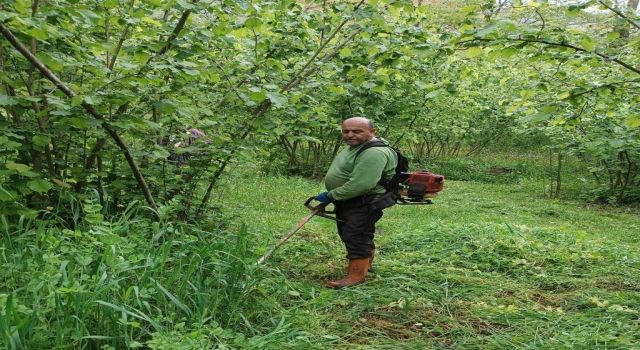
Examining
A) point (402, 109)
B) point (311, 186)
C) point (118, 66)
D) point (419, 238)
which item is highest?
point (118, 66)

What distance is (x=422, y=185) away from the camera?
16.0 feet

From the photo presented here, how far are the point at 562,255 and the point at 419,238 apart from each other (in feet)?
5.01

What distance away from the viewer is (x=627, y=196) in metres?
12.2

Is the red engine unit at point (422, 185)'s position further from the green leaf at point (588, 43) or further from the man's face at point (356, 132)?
the green leaf at point (588, 43)

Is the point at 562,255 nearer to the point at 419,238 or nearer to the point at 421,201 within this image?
the point at 419,238

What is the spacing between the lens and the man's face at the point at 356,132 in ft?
16.0

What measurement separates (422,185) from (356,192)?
0.58 m


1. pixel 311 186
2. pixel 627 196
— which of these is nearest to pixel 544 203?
pixel 627 196

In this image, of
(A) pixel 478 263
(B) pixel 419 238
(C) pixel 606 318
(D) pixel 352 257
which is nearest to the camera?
(C) pixel 606 318

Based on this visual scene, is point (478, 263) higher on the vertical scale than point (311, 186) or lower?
higher

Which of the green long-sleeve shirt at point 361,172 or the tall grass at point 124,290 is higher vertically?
the green long-sleeve shirt at point 361,172

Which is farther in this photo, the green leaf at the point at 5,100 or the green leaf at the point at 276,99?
the green leaf at the point at 276,99

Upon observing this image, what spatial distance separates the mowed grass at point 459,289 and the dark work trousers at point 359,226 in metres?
0.30

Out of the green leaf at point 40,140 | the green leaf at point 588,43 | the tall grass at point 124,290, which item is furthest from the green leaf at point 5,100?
the green leaf at point 588,43
